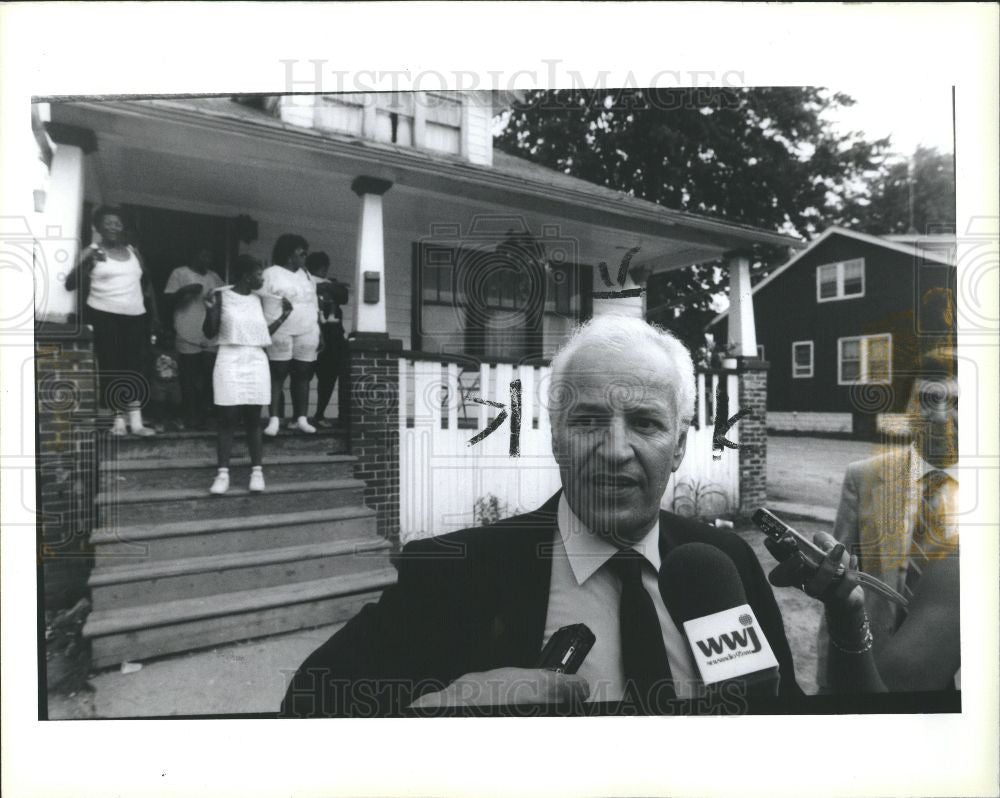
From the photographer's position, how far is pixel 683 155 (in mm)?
2729

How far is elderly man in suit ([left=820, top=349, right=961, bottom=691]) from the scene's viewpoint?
2658 millimetres

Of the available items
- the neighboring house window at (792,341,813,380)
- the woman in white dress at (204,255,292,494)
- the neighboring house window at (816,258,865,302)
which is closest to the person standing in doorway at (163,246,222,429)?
the woman in white dress at (204,255,292,494)

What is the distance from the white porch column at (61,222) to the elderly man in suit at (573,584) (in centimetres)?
191

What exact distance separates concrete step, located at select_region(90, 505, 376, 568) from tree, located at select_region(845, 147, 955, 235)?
268cm

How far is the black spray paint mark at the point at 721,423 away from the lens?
2.63 metres

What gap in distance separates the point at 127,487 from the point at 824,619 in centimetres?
315

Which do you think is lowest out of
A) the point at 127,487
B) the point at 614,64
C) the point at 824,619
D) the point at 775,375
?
the point at 824,619

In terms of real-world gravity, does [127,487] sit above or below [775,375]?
below

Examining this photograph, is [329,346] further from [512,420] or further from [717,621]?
[717,621]

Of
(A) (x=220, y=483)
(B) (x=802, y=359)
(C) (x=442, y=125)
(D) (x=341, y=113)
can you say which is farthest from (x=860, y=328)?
(A) (x=220, y=483)

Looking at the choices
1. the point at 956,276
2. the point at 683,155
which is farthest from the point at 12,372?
the point at 956,276

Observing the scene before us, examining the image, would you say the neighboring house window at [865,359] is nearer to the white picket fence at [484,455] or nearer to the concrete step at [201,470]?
the white picket fence at [484,455]

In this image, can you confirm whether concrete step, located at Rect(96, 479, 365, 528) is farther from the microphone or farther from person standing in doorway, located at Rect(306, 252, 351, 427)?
the microphone

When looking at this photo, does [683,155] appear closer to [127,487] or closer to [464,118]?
[464,118]
